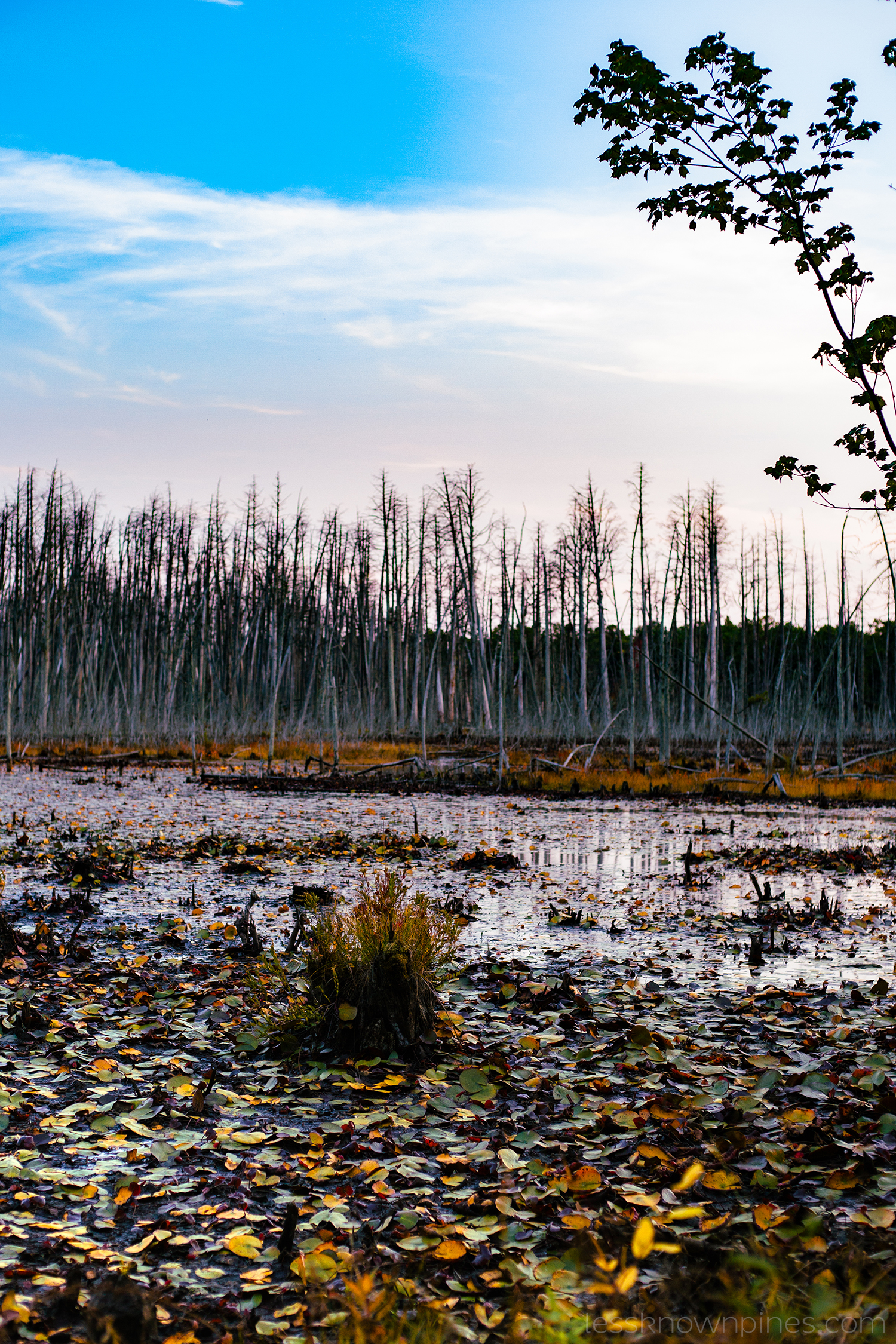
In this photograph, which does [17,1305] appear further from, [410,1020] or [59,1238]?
[410,1020]

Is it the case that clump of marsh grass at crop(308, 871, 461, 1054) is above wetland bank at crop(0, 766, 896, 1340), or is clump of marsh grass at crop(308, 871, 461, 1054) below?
above

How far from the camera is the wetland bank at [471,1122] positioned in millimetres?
2279

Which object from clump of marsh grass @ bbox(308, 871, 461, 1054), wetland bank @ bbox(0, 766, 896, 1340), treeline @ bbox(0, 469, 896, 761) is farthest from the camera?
treeline @ bbox(0, 469, 896, 761)

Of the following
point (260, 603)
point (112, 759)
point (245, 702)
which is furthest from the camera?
point (260, 603)

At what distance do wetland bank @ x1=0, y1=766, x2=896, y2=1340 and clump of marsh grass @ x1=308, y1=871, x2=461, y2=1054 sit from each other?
3.2 inches

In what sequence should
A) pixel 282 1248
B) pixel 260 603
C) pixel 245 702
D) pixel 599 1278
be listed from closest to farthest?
1. pixel 599 1278
2. pixel 282 1248
3. pixel 245 702
4. pixel 260 603

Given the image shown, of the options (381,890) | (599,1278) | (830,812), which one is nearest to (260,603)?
(830,812)

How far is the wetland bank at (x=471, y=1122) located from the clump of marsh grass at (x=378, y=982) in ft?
0.26

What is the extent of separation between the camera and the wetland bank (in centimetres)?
228

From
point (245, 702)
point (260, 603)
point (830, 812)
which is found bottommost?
point (830, 812)

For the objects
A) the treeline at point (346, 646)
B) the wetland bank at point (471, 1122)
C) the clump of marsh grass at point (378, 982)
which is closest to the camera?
the wetland bank at point (471, 1122)

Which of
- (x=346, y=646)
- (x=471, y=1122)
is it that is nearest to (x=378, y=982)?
(x=471, y=1122)

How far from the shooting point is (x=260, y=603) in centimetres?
3769

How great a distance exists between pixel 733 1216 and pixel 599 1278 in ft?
2.37
